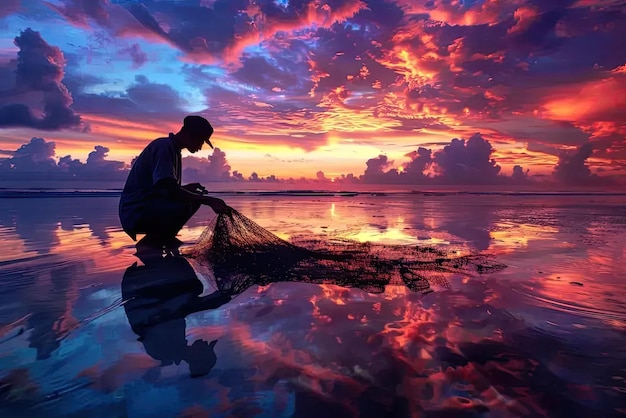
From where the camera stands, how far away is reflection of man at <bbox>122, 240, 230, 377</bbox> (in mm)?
2281

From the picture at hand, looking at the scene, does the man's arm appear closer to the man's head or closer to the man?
the man

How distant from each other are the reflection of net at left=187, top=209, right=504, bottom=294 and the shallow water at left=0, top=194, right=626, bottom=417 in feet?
0.94

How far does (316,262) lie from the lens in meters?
4.98

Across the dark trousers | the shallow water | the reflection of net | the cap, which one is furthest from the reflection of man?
the cap

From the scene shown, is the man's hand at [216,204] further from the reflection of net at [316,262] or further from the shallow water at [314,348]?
the shallow water at [314,348]

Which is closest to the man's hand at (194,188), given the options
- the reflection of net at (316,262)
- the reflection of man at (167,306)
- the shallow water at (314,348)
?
the reflection of net at (316,262)

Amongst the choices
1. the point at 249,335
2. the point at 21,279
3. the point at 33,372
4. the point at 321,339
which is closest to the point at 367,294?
the point at 321,339

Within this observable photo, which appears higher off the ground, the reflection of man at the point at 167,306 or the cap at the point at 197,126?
the cap at the point at 197,126

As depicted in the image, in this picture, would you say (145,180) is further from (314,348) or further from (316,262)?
(314,348)

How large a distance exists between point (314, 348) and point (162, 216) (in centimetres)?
389

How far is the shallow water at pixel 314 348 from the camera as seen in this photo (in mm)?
1776

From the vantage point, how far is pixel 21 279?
4211mm

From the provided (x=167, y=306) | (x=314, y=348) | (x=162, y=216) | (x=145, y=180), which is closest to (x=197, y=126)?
(x=145, y=180)

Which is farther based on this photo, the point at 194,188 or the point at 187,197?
the point at 194,188
